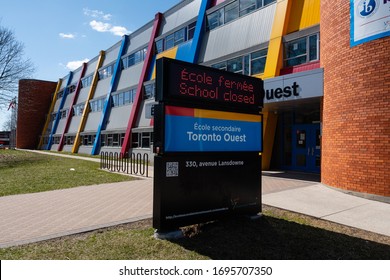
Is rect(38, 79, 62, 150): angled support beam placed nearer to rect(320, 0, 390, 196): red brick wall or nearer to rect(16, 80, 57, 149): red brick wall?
rect(16, 80, 57, 149): red brick wall

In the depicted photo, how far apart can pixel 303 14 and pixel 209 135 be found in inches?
447

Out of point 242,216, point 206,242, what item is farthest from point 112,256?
point 242,216

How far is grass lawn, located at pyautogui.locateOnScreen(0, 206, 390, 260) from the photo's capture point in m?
4.57

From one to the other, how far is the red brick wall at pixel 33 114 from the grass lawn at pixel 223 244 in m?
56.5

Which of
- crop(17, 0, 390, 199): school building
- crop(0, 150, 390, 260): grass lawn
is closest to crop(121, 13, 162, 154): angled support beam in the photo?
crop(17, 0, 390, 199): school building

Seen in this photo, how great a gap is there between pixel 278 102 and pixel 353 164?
4551 mm

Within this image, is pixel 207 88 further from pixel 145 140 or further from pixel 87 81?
pixel 87 81

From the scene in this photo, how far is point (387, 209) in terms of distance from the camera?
7531mm

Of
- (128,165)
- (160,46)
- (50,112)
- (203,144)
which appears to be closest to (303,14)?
(203,144)

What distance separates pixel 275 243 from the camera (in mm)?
5113

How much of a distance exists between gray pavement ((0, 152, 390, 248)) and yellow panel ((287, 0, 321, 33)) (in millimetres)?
7711

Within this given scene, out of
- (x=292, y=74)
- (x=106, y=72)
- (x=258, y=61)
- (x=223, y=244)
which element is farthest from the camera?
(x=106, y=72)

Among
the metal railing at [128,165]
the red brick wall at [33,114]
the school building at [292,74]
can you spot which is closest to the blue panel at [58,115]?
the red brick wall at [33,114]

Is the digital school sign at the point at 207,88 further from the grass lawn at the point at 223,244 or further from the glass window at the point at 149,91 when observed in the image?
the glass window at the point at 149,91
